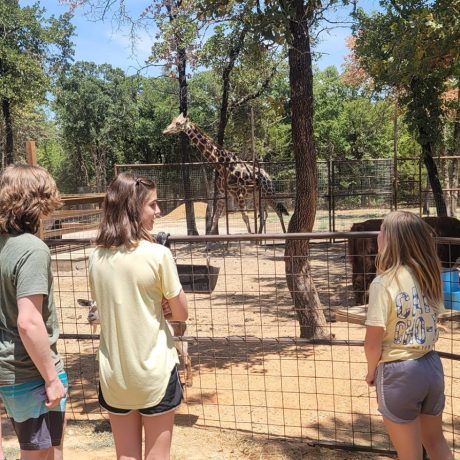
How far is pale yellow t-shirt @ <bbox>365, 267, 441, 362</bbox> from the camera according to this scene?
2393mm

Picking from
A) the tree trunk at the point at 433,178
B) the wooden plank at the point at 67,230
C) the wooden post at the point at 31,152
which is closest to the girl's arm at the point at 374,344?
the wooden post at the point at 31,152

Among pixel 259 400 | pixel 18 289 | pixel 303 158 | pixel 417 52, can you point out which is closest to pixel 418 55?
pixel 417 52

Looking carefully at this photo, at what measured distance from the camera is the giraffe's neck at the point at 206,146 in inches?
608

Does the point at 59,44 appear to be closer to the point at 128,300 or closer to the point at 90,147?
the point at 90,147

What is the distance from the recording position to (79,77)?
33.3 m

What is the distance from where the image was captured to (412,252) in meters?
2.43

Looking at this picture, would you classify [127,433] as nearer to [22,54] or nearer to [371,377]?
[371,377]

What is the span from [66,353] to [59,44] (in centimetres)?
1887

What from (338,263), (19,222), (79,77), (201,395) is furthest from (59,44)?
(19,222)

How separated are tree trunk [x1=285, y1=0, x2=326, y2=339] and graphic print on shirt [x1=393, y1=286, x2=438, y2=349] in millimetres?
3706

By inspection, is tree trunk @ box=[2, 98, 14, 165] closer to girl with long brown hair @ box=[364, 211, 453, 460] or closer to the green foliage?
the green foliage

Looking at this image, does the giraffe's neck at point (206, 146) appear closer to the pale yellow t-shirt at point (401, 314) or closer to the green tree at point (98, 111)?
the pale yellow t-shirt at point (401, 314)

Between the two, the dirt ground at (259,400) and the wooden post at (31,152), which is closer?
the dirt ground at (259,400)

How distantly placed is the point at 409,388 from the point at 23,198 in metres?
1.81
